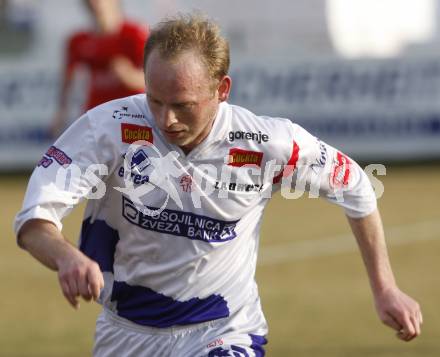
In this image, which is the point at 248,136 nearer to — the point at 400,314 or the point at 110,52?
the point at 400,314

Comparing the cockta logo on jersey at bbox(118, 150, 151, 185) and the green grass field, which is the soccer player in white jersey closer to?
the cockta logo on jersey at bbox(118, 150, 151, 185)

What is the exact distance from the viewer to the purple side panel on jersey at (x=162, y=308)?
4.78 m

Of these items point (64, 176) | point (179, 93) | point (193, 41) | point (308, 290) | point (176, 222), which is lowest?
point (308, 290)

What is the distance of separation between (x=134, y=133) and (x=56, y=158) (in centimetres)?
34

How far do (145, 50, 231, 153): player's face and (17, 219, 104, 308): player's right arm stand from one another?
589mm

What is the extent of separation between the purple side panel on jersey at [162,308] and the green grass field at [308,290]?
303 cm

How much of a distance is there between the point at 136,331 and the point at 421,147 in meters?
14.4

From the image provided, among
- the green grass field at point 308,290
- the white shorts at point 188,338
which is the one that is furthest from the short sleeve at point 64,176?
the green grass field at point 308,290

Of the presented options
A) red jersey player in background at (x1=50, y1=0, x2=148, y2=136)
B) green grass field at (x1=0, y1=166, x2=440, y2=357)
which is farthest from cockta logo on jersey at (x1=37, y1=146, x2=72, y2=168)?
red jersey player in background at (x1=50, y1=0, x2=148, y2=136)

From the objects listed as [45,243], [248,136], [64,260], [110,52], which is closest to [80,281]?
[64,260]

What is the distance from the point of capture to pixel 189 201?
15.4ft

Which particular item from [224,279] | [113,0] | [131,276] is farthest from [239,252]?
[113,0]

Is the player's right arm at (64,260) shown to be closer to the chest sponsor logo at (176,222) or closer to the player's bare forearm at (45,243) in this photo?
the player's bare forearm at (45,243)

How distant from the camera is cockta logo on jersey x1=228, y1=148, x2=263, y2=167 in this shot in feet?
15.4
